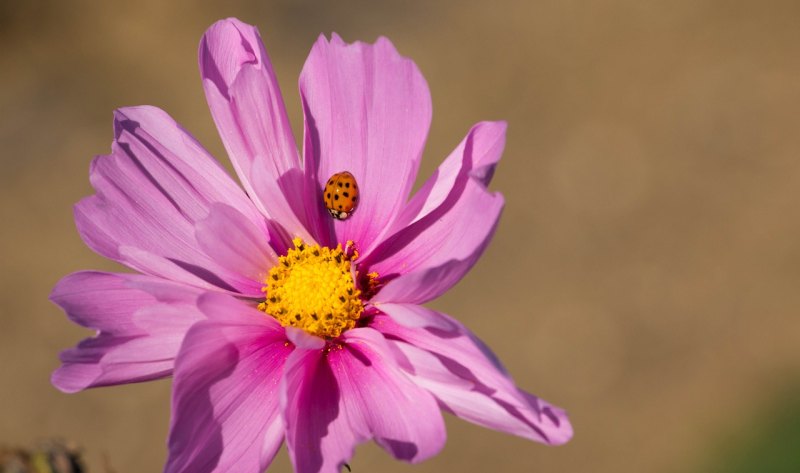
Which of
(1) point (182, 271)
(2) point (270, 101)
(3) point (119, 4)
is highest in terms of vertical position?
(3) point (119, 4)

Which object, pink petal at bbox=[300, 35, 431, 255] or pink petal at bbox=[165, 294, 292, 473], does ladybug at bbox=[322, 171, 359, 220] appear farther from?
pink petal at bbox=[165, 294, 292, 473]

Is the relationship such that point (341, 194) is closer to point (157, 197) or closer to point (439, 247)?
point (439, 247)

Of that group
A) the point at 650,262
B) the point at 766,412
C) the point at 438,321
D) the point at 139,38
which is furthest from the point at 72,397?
the point at 438,321

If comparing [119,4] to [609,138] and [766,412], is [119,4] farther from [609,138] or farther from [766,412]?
[766,412]

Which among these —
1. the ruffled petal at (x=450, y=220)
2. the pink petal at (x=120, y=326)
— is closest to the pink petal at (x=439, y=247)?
the ruffled petal at (x=450, y=220)

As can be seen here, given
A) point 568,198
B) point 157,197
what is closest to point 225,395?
point 157,197
